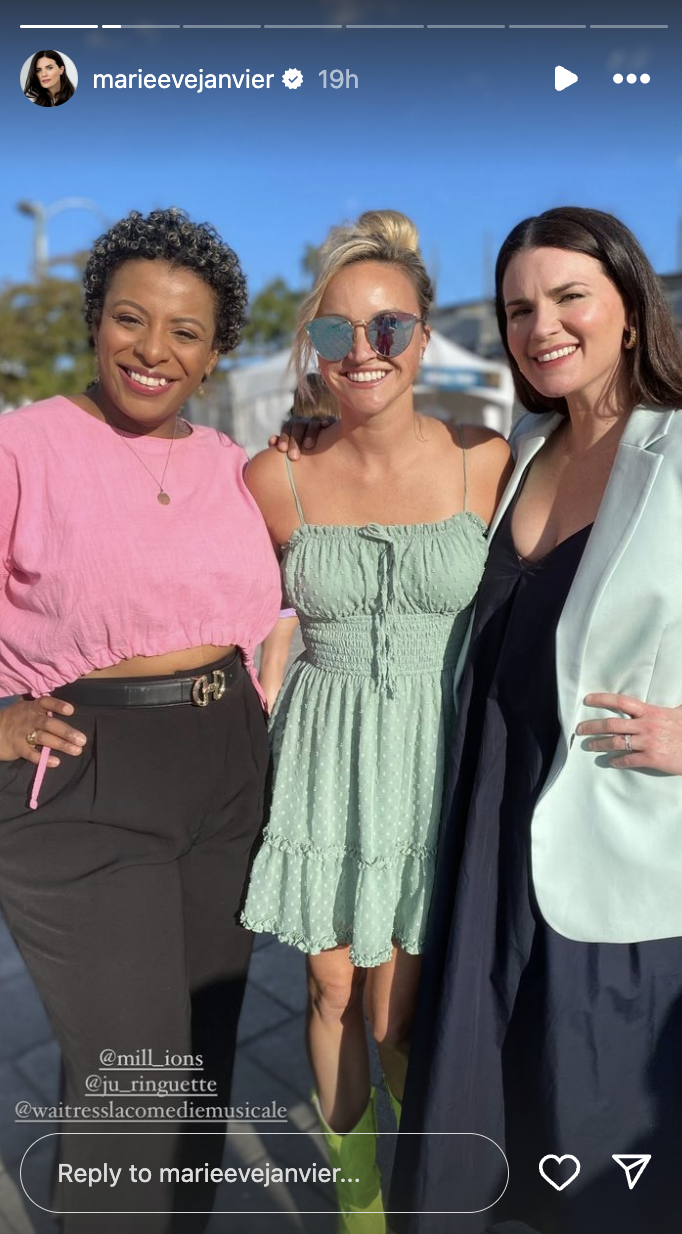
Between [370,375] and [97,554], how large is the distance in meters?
0.67

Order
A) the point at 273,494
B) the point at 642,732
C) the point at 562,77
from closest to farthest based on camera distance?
the point at 642,732, the point at 562,77, the point at 273,494

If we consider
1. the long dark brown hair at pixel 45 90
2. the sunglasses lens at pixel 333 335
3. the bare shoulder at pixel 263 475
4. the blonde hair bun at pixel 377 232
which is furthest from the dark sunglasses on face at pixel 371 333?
the long dark brown hair at pixel 45 90

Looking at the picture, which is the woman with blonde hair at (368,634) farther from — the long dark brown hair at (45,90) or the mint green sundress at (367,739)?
the long dark brown hair at (45,90)

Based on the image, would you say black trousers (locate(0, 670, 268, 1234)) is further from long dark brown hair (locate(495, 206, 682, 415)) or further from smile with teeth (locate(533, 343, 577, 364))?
long dark brown hair (locate(495, 206, 682, 415))

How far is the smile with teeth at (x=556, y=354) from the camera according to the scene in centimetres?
162

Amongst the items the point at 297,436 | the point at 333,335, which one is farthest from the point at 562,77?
the point at 297,436

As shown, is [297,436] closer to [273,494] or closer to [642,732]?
[273,494]

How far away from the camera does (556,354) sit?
163cm

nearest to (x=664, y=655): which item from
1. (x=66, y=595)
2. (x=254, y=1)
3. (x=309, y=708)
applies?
(x=309, y=708)

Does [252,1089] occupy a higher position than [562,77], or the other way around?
[562,77]

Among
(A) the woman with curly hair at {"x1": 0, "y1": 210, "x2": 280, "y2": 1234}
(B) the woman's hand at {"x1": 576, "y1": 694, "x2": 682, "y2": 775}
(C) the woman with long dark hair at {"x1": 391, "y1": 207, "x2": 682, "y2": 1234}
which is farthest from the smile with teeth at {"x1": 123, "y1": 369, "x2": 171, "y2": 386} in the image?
(B) the woman's hand at {"x1": 576, "y1": 694, "x2": 682, "y2": 775}

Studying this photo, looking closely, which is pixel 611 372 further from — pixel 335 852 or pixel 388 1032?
pixel 388 1032

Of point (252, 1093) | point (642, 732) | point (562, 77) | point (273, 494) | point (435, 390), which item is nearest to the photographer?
point (642, 732)

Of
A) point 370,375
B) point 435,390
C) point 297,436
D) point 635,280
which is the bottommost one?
point 297,436
